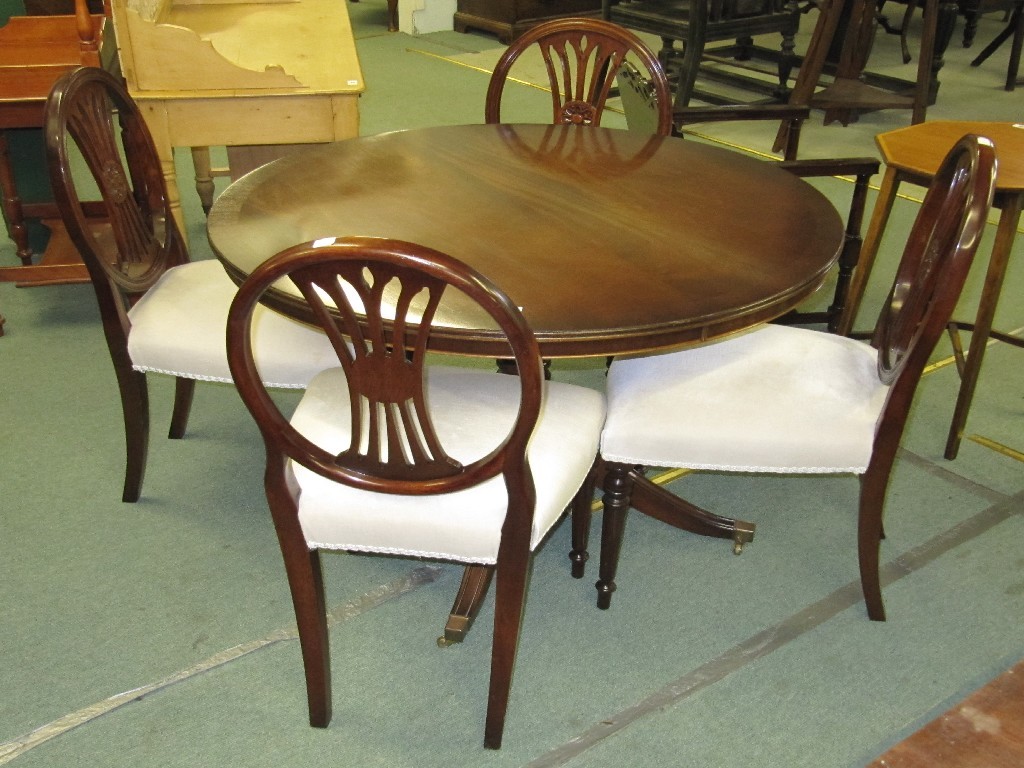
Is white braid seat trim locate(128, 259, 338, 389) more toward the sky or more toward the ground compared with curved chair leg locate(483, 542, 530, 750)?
more toward the sky

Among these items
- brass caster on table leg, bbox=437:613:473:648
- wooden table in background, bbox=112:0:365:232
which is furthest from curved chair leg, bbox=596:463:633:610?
wooden table in background, bbox=112:0:365:232

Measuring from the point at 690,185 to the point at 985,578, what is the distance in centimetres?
98

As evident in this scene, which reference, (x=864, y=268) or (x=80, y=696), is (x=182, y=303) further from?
(x=864, y=268)

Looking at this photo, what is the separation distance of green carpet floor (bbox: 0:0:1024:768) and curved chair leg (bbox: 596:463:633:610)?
0.19 feet

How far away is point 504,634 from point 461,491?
0.83 feet

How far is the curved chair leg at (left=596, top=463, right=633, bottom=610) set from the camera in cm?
187

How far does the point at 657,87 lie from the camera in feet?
8.05

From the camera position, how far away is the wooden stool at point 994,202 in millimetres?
2189

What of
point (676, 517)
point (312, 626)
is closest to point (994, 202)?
point (676, 517)

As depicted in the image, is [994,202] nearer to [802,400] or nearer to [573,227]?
[802,400]

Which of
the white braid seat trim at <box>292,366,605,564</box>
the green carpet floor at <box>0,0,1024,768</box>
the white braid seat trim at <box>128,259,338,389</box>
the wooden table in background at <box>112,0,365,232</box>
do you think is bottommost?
the green carpet floor at <box>0,0,1024,768</box>

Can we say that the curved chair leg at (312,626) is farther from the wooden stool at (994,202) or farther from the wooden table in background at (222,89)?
the wooden stool at (994,202)

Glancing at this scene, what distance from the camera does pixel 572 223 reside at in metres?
1.80

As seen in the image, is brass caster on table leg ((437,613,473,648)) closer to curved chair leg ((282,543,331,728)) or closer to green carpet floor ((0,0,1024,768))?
green carpet floor ((0,0,1024,768))
